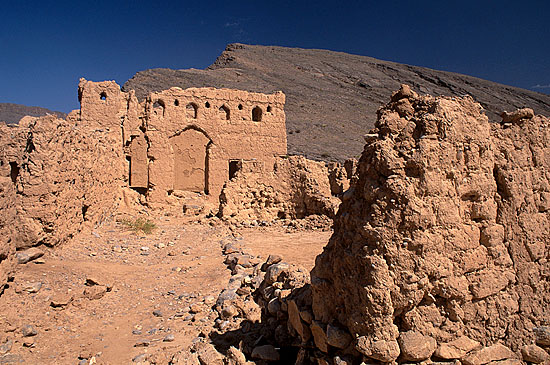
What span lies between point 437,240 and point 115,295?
480 centimetres

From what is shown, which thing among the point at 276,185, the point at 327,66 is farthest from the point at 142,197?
the point at 327,66

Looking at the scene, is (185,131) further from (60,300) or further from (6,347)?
(6,347)

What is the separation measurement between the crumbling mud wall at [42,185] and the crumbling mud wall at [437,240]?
168 inches

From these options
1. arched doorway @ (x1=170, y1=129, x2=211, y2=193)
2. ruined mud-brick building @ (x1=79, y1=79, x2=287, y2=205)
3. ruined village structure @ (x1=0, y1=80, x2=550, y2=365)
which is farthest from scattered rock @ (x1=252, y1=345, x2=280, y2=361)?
arched doorway @ (x1=170, y1=129, x2=211, y2=193)

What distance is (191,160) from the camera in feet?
45.0

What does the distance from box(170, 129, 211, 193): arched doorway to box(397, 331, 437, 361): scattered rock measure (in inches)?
460

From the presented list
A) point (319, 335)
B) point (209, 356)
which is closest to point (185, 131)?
point (209, 356)

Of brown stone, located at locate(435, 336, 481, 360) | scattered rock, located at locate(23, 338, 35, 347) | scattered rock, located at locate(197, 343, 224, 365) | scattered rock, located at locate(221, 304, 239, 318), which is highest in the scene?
brown stone, located at locate(435, 336, 481, 360)

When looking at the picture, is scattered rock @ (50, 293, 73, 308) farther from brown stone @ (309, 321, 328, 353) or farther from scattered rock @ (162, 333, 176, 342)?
brown stone @ (309, 321, 328, 353)

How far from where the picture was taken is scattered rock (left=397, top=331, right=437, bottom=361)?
8.18 ft

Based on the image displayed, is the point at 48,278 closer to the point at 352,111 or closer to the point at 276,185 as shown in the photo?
the point at 276,185

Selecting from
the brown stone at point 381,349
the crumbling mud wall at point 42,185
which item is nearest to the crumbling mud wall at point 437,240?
the brown stone at point 381,349

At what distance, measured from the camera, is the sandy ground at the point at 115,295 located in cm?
414

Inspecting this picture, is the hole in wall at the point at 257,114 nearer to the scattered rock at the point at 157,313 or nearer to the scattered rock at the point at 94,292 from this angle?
the scattered rock at the point at 94,292
